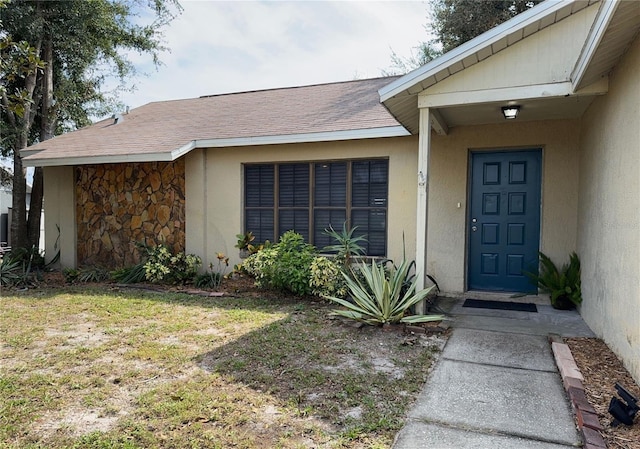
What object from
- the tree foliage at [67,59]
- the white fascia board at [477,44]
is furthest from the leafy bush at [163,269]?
the white fascia board at [477,44]

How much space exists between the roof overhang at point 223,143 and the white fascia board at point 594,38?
2.51m

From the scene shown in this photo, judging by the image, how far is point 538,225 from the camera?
6371 mm

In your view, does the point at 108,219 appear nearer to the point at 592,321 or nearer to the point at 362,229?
the point at 362,229

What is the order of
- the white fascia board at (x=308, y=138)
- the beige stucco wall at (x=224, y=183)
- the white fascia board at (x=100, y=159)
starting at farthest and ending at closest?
the white fascia board at (x=100, y=159) < the beige stucco wall at (x=224, y=183) < the white fascia board at (x=308, y=138)

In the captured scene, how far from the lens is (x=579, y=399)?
3027mm

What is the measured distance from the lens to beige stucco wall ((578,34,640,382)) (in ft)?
11.4

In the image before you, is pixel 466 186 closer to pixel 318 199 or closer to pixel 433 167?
pixel 433 167

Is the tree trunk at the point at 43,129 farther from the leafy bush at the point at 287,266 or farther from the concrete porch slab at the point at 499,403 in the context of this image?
the concrete porch slab at the point at 499,403

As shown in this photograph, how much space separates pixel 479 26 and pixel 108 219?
12.1m

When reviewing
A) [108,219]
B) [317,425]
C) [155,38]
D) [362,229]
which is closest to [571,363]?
[317,425]

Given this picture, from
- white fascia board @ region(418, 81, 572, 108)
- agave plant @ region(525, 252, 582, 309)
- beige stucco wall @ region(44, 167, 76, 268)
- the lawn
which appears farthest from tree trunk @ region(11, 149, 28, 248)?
agave plant @ region(525, 252, 582, 309)

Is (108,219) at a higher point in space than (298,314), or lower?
higher

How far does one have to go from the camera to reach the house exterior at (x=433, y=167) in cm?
414

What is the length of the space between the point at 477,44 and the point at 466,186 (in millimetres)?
2511
